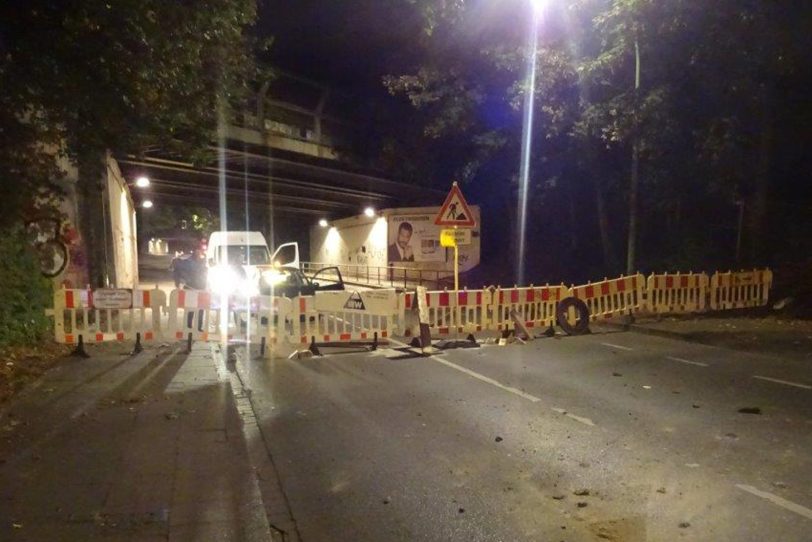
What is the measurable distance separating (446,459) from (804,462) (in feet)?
10.3

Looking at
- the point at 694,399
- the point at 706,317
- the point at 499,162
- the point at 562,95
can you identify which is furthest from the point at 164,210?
the point at 694,399

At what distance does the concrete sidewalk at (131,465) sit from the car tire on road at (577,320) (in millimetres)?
7472

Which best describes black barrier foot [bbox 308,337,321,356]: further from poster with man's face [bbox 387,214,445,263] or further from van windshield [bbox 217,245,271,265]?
poster with man's face [bbox 387,214,445,263]

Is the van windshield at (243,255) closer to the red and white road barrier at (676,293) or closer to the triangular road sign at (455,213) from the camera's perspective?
the triangular road sign at (455,213)

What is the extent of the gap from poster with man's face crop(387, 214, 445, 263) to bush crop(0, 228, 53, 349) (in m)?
23.9

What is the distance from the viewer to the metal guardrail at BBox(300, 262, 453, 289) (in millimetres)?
33669

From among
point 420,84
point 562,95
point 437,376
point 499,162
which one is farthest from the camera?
point 499,162

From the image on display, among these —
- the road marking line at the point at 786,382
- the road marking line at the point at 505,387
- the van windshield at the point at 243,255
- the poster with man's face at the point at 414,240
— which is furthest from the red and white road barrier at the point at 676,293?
the poster with man's face at the point at 414,240

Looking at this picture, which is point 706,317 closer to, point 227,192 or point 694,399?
point 694,399

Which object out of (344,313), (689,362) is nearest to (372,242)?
(344,313)

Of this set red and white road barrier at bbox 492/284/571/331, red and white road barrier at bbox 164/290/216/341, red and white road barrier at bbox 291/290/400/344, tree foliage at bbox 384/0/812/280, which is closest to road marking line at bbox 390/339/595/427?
red and white road barrier at bbox 291/290/400/344

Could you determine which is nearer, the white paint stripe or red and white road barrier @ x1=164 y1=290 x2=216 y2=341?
the white paint stripe

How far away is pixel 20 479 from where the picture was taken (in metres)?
5.63

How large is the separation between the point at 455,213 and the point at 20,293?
7.71 metres
